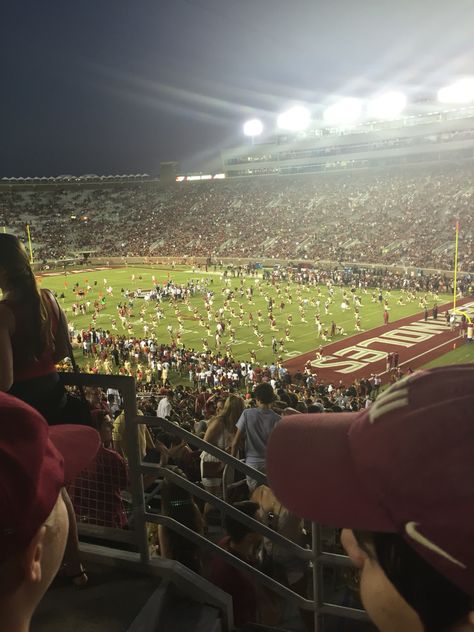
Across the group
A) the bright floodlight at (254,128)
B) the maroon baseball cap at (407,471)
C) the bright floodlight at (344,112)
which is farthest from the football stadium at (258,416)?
the bright floodlight at (254,128)

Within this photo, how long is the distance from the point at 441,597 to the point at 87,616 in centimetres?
191

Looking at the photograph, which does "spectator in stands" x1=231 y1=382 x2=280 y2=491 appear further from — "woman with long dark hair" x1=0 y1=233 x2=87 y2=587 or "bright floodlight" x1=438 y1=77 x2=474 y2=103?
"bright floodlight" x1=438 y1=77 x2=474 y2=103

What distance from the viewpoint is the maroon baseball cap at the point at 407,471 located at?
961 mm

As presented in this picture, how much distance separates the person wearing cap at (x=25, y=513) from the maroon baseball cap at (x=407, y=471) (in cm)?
51

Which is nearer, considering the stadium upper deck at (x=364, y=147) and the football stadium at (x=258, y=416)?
the football stadium at (x=258, y=416)

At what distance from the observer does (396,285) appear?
40719 millimetres

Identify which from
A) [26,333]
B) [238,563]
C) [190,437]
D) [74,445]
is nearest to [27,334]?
[26,333]

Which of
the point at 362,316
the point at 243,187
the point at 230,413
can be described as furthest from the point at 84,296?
the point at 243,187

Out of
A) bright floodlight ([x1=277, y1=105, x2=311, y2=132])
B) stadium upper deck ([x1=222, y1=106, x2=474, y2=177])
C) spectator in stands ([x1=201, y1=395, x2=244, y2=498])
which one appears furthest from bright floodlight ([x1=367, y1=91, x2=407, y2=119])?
spectator in stands ([x1=201, y1=395, x2=244, y2=498])

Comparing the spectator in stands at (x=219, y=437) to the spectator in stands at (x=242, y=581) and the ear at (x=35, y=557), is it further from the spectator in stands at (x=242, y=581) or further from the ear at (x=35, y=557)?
the ear at (x=35, y=557)

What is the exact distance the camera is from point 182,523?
11.8 ft

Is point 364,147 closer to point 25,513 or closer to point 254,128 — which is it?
point 254,128

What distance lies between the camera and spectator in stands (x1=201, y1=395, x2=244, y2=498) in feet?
17.1

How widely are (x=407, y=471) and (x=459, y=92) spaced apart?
84.0 meters
